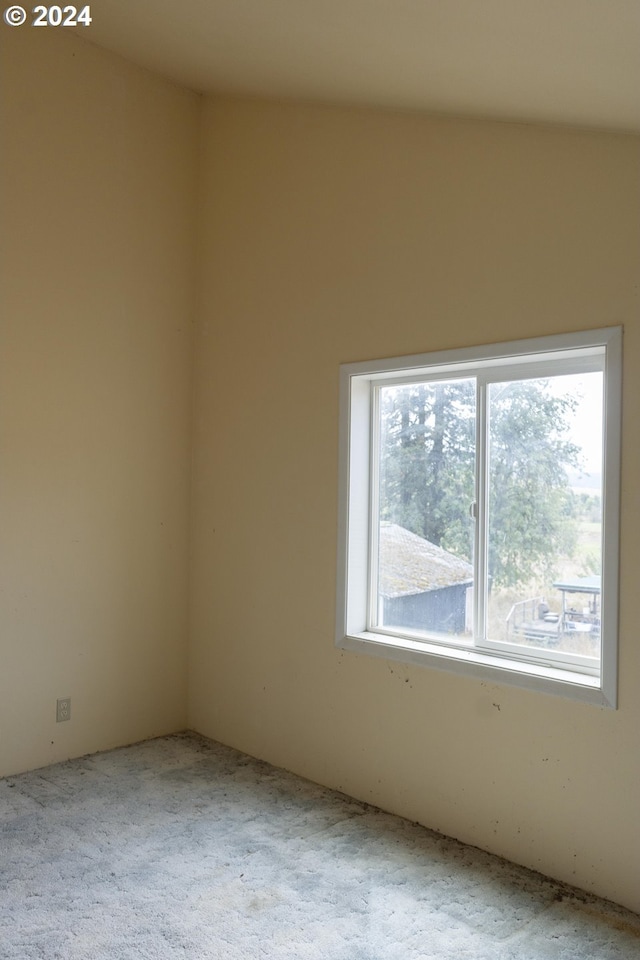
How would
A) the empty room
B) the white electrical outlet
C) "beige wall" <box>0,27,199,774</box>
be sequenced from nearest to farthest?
the empty room
"beige wall" <box>0,27,199,774</box>
the white electrical outlet

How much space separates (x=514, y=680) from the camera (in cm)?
301

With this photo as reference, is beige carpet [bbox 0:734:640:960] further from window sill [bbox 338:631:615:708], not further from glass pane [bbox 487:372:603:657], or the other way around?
glass pane [bbox 487:372:603:657]

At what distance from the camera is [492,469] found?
3.25 m

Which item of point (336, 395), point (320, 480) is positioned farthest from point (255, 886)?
point (336, 395)

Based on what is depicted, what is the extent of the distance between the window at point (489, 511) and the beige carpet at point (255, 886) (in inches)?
28.0

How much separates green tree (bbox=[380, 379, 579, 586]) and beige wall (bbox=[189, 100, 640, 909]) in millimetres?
265

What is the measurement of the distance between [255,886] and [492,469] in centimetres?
180

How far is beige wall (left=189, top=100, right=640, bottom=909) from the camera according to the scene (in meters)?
2.79

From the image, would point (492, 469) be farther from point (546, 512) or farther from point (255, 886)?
point (255, 886)

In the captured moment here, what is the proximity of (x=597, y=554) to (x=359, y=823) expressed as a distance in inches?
58.6

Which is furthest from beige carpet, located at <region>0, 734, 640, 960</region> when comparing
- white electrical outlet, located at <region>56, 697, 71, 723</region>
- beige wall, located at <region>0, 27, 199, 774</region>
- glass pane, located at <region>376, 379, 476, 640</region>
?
glass pane, located at <region>376, 379, 476, 640</region>

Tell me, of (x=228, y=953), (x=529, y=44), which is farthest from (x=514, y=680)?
(x=529, y=44)

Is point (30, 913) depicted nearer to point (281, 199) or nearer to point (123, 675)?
point (123, 675)

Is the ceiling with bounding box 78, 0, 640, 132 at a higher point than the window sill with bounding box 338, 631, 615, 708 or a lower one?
higher
